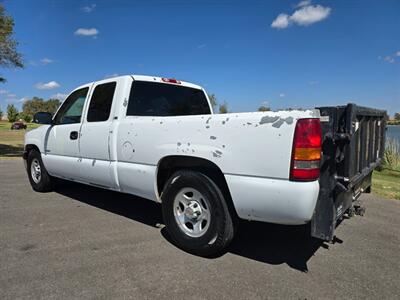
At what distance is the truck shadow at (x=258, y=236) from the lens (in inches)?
151

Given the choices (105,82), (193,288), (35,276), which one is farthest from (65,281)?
(105,82)

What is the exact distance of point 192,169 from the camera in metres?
3.90

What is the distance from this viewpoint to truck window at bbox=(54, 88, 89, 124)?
5652 millimetres

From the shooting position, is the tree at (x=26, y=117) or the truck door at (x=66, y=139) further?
the tree at (x=26, y=117)

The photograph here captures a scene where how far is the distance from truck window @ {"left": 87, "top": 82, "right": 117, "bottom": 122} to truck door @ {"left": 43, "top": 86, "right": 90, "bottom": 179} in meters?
0.31

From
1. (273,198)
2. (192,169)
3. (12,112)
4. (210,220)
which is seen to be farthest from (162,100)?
A: (12,112)

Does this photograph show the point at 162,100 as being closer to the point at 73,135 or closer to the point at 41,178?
the point at 73,135

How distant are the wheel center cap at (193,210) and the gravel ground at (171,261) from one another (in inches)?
17.4

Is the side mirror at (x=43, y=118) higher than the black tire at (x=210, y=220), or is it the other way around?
the side mirror at (x=43, y=118)

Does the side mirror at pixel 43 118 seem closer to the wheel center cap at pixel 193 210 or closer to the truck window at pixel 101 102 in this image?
the truck window at pixel 101 102

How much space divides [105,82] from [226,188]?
107 inches

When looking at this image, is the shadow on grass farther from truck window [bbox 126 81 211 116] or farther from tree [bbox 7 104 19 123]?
tree [bbox 7 104 19 123]

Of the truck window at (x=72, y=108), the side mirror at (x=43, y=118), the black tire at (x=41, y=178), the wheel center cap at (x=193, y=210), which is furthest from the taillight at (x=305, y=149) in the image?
the black tire at (x=41, y=178)

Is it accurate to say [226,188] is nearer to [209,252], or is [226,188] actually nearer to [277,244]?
[209,252]
